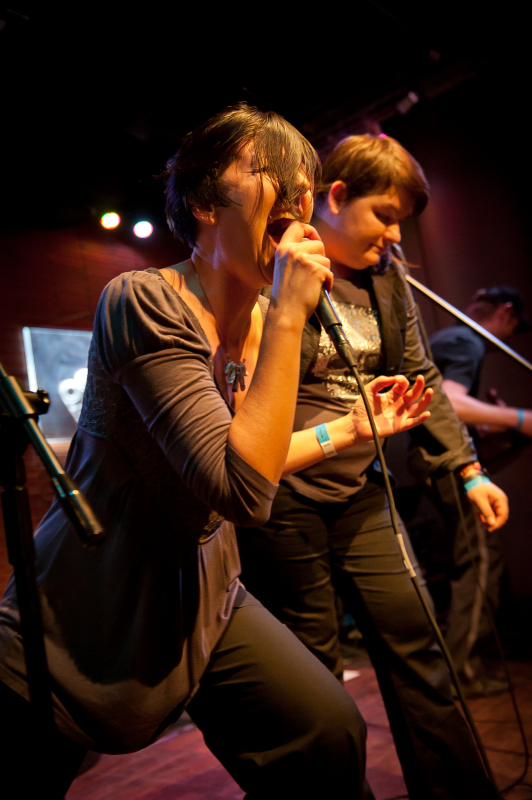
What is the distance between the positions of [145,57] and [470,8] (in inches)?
69.5

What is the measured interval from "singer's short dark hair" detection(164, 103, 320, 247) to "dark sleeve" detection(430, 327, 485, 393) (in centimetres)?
205

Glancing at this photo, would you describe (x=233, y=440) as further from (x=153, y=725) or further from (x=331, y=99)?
(x=331, y=99)

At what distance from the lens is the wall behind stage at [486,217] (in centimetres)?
386

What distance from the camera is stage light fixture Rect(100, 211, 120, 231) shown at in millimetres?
3970

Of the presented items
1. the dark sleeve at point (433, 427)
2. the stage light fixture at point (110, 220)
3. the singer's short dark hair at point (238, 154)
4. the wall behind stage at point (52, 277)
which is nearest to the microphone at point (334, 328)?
the singer's short dark hair at point (238, 154)

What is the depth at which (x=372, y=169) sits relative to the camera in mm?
1696

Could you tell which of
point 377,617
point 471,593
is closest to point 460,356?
point 471,593

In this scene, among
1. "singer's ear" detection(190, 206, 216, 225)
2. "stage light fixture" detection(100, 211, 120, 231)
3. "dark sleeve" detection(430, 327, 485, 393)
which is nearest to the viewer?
"singer's ear" detection(190, 206, 216, 225)

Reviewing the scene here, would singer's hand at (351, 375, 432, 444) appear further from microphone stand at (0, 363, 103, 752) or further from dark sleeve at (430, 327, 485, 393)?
dark sleeve at (430, 327, 485, 393)

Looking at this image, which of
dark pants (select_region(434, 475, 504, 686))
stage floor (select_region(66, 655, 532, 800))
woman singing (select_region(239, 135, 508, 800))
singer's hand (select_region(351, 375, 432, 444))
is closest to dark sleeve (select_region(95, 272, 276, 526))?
singer's hand (select_region(351, 375, 432, 444))

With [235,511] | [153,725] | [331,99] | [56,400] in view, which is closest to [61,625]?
[153,725]

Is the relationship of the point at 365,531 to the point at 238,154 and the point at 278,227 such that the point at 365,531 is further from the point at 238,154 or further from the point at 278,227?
the point at 238,154

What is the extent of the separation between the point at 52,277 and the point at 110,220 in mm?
573

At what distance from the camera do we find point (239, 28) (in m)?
2.87
